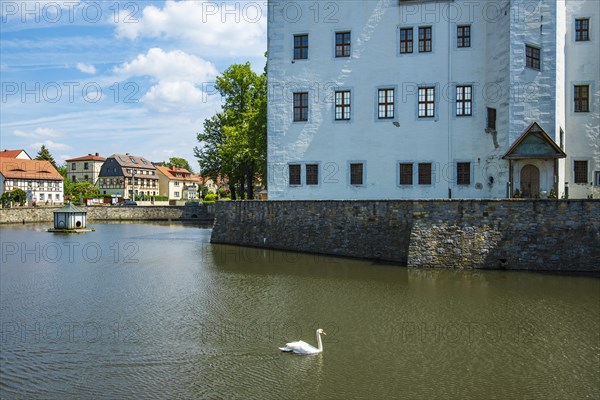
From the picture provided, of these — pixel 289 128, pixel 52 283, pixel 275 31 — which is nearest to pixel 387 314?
pixel 52 283

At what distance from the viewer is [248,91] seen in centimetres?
4753

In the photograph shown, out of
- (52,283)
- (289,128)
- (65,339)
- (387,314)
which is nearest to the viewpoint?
(65,339)

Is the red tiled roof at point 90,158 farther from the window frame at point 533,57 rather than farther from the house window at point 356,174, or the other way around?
the window frame at point 533,57

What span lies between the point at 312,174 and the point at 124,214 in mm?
46996

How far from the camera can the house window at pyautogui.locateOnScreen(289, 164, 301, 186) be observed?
31.0 m

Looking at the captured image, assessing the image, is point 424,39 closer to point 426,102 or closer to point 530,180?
point 426,102

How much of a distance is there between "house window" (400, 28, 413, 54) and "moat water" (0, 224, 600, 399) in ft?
43.1

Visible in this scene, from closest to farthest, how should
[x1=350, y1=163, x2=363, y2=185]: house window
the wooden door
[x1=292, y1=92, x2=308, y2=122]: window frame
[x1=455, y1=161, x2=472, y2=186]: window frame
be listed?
the wooden door → [x1=455, y1=161, x2=472, y2=186]: window frame → [x1=350, y1=163, x2=363, y2=185]: house window → [x1=292, y1=92, x2=308, y2=122]: window frame

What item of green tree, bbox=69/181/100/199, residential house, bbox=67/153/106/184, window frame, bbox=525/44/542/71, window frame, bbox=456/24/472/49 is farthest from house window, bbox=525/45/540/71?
residential house, bbox=67/153/106/184

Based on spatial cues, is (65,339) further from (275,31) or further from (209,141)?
(209,141)

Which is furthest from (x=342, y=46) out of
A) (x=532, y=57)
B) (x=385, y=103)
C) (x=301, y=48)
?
(x=532, y=57)

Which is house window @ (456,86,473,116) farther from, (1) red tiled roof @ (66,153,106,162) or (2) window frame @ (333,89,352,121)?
(1) red tiled roof @ (66,153,106,162)

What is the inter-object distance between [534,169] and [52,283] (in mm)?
23073

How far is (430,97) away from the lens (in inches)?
1148
